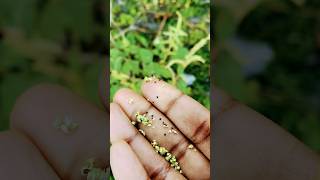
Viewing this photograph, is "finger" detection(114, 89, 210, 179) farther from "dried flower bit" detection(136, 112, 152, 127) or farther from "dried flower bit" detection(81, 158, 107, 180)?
"dried flower bit" detection(81, 158, 107, 180)

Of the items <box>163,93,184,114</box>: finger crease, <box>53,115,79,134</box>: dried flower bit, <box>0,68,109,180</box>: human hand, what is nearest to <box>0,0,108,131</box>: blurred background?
<box>0,68,109,180</box>: human hand

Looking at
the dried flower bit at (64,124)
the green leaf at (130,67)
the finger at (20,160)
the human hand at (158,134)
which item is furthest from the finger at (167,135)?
the finger at (20,160)

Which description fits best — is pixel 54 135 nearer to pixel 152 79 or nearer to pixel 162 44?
pixel 152 79

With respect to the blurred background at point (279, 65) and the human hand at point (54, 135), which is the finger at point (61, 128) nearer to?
the human hand at point (54, 135)

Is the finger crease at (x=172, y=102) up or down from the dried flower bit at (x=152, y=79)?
down

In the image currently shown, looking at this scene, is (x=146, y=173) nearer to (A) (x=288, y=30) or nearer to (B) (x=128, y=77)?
(B) (x=128, y=77)

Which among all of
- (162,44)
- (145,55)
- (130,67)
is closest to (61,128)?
(130,67)

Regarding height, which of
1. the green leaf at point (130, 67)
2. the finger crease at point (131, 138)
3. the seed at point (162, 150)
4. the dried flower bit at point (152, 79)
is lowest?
the seed at point (162, 150)
